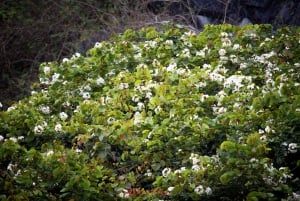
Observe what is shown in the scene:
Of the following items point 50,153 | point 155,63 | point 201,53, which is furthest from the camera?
point 201,53

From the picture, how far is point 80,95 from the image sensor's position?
14.3 feet

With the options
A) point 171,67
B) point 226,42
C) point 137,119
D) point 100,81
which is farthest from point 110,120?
point 226,42

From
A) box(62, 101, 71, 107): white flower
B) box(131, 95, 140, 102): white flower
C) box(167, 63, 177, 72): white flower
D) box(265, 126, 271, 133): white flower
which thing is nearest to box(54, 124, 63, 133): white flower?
box(62, 101, 71, 107): white flower

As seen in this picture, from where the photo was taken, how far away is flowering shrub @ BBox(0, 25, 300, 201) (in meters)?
2.95

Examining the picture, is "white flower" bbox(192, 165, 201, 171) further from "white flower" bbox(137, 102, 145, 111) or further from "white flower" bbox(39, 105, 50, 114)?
"white flower" bbox(39, 105, 50, 114)

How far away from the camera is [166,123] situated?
3.55 metres

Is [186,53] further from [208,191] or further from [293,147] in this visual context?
[208,191]

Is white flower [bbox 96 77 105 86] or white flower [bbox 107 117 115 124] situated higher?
white flower [bbox 96 77 105 86]

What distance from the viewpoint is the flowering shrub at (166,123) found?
2.95 metres

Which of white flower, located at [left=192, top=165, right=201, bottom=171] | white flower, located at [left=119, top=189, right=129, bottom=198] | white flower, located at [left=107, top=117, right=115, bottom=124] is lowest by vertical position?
white flower, located at [left=119, top=189, right=129, bottom=198]

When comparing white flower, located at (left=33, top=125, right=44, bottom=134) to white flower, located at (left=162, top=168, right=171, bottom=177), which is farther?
white flower, located at (left=33, top=125, right=44, bottom=134)

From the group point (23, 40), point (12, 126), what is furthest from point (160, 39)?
point (23, 40)

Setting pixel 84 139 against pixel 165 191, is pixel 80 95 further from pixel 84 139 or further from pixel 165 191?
pixel 165 191

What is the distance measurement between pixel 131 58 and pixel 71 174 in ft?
6.27
